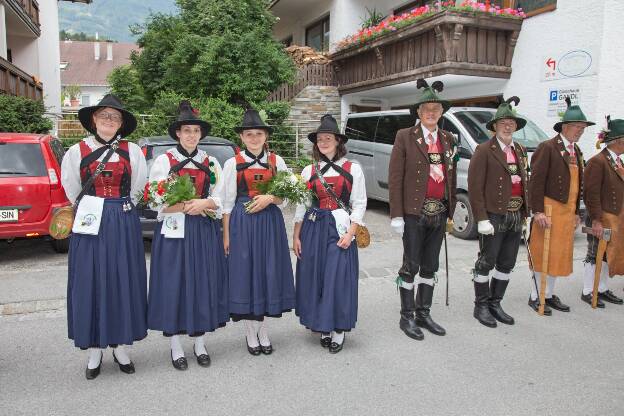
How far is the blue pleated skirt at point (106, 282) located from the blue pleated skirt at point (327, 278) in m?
1.36

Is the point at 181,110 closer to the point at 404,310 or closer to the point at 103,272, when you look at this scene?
the point at 103,272

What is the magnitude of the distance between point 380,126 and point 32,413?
845cm

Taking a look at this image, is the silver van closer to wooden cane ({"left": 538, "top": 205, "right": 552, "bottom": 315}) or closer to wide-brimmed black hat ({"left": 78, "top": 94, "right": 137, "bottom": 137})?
wooden cane ({"left": 538, "top": 205, "right": 552, "bottom": 315})

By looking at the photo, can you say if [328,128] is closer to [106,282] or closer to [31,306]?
[106,282]

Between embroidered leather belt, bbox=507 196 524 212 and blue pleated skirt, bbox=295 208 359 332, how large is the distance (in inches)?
66.7

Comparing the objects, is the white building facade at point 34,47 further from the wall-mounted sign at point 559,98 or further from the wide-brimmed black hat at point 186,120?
the wall-mounted sign at point 559,98

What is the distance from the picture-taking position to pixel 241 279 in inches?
157

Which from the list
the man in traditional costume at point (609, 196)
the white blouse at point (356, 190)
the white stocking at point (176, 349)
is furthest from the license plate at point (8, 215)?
the man in traditional costume at point (609, 196)

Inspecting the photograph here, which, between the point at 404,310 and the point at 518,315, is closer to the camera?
the point at 404,310

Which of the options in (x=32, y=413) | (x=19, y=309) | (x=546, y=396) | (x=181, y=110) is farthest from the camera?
(x=19, y=309)

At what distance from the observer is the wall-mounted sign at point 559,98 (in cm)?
1021

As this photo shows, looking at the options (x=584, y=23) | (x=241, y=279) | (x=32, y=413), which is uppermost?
(x=584, y=23)

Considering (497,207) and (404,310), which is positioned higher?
(497,207)

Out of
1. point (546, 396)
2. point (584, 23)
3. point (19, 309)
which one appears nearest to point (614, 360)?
point (546, 396)
